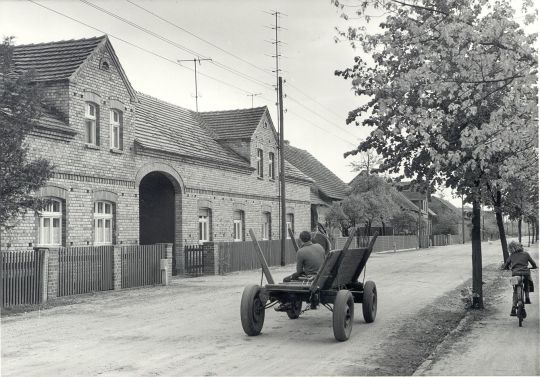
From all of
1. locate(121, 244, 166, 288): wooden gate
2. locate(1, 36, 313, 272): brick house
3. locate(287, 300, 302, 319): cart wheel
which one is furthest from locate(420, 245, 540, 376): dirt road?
locate(121, 244, 166, 288): wooden gate

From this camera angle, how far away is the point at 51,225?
61.4ft

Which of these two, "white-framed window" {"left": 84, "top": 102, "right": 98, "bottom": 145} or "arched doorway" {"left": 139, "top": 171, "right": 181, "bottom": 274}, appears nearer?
"white-framed window" {"left": 84, "top": 102, "right": 98, "bottom": 145}

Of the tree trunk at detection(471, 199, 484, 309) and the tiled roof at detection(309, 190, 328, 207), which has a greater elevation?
the tiled roof at detection(309, 190, 328, 207)

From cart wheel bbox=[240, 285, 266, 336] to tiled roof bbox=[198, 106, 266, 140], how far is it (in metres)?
22.2

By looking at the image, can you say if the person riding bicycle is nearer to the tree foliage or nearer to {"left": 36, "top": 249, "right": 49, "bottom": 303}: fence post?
the tree foliage

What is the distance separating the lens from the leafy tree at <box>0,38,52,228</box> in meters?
12.6

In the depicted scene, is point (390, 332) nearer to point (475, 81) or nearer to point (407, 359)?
point (407, 359)

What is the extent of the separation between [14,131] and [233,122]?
21.3 m

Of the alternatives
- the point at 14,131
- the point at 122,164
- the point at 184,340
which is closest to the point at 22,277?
the point at 14,131

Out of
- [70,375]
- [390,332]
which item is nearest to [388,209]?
[390,332]

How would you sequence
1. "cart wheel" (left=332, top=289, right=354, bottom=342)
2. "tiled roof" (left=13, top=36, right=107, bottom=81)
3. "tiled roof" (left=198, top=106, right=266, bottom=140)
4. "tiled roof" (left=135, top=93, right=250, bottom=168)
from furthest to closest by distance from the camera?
"tiled roof" (left=198, top=106, right=266, bottom=140)
"tiled roof" (left=135, top=93, right=250, bottom=168)
"tiled roof" (left=13, top=36, right=107, bottom=81)
"cart wheel" (left=332, top=289, right=354, bottom=342)

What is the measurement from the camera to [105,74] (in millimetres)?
21453

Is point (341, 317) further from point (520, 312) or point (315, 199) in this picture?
point (315, 199)

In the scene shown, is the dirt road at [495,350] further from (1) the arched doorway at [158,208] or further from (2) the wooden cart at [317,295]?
(1) the arched doorway at [158,208]
